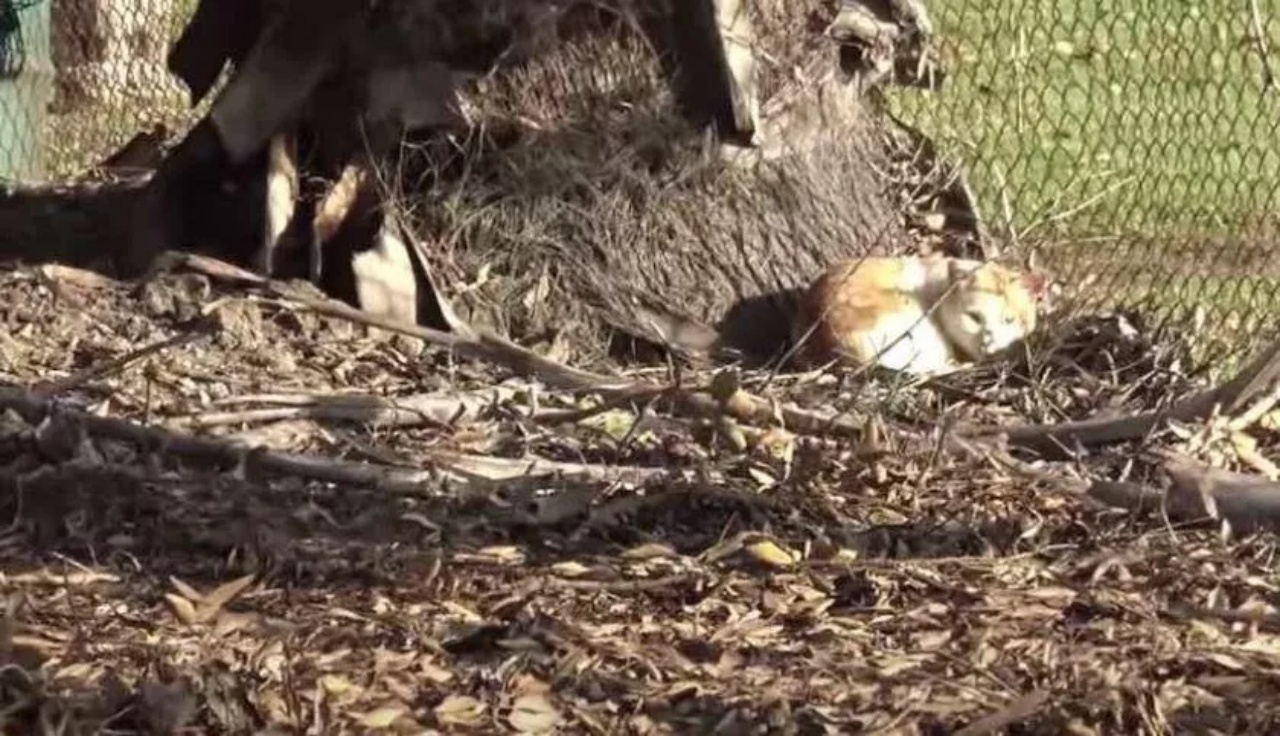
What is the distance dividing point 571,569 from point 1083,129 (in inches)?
135

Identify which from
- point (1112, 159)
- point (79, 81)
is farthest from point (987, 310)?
point (79, 81)

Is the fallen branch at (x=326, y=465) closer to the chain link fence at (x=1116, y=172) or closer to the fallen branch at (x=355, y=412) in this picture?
the fallen branch at (x=355, y=412)

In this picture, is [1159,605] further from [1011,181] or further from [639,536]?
[1011,181]

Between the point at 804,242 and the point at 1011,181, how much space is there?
1358 mm

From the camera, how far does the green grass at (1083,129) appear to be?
6844 mm

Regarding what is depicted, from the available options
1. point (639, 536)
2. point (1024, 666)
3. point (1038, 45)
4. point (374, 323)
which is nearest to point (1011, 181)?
point (1038, 45)

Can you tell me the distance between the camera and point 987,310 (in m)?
5.78

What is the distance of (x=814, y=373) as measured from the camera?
18.6ft

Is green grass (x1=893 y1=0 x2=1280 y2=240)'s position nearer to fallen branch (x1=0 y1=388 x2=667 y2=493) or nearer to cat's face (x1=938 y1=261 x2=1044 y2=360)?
cat's face (x1=938 y1=261 x2=1044 y2=360)

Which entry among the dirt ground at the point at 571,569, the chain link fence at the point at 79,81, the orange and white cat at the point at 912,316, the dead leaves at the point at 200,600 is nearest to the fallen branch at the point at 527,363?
the dirt ground at the point at 571,569

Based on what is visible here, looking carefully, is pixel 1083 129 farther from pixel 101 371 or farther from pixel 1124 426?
pixel 101 371

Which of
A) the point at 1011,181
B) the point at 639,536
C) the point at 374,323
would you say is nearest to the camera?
the point at 639,536

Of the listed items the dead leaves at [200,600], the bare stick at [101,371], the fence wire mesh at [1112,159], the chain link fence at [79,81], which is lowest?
the chain link fence at [79,81]

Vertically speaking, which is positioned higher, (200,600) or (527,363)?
(200,600)
